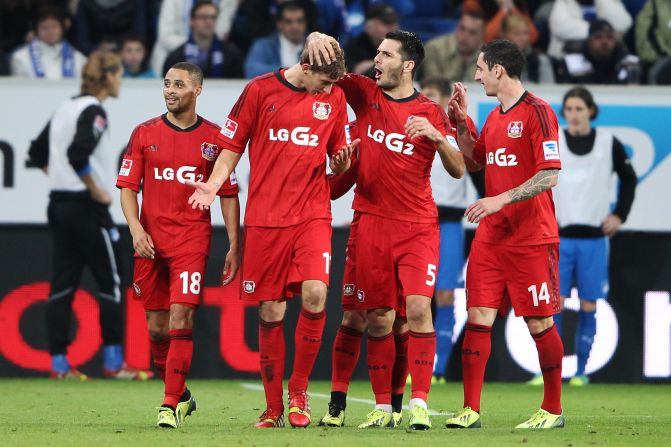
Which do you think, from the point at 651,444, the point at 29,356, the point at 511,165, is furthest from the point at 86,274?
the point at 651,444

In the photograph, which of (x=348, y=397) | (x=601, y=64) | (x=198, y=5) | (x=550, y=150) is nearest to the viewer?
(x=550, y=150)

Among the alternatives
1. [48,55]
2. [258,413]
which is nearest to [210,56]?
[48,55]

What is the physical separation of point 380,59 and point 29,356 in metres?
6.11

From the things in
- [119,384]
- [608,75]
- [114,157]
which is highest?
[608,75]

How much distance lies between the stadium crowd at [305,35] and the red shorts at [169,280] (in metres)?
5.65

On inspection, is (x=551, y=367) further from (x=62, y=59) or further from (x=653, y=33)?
(x=653, y=33)

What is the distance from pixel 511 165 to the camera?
8.86 m

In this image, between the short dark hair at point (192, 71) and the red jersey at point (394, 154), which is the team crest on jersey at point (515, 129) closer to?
the red jersey at point (394, 154)

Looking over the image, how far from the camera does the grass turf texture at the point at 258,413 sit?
25.4 feet

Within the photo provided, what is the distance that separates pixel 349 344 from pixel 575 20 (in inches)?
330

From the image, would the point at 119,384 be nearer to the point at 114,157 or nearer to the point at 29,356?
the point at 29,356

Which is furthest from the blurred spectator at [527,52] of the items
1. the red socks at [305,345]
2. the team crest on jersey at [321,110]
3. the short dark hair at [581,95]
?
the red socks at [305,345]

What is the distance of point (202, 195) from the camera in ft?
27.1

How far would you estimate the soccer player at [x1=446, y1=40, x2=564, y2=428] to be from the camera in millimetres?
8789
